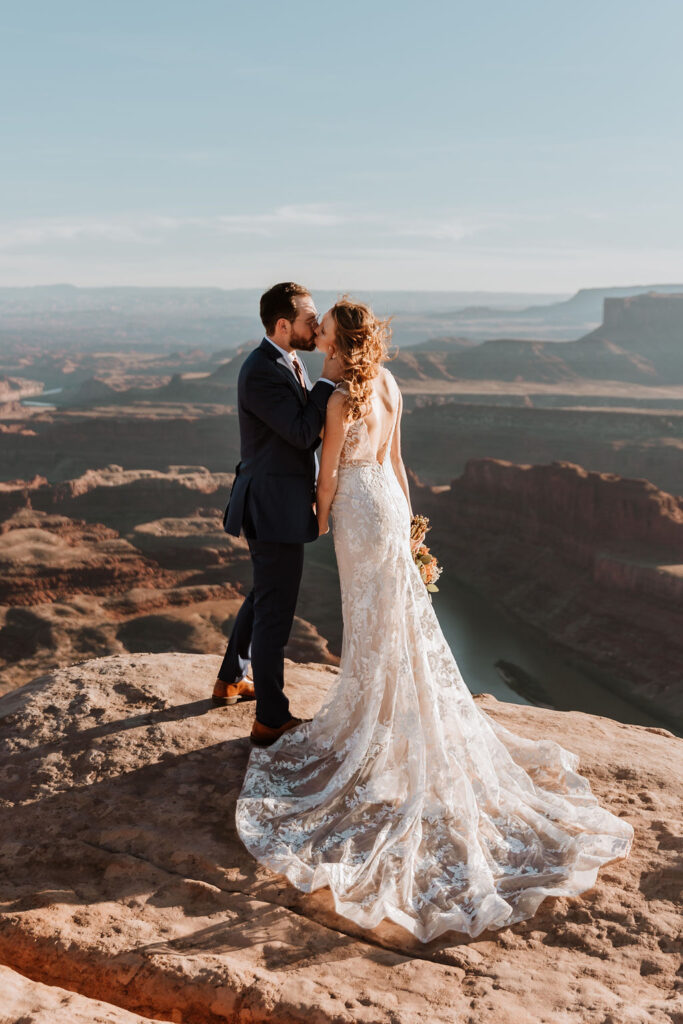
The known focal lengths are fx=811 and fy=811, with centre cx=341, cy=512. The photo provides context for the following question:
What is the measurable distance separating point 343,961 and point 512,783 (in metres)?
1.33

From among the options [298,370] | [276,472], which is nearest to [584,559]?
[298,370]

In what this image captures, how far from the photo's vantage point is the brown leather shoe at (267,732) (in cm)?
438

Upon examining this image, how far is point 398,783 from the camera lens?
3.89 meters

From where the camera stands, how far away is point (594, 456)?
51406 mm

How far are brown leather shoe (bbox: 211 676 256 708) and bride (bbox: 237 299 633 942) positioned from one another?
31.8 inches

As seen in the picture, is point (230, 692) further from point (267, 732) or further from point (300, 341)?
point (300, 341)

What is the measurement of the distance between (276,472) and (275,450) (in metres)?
0.11

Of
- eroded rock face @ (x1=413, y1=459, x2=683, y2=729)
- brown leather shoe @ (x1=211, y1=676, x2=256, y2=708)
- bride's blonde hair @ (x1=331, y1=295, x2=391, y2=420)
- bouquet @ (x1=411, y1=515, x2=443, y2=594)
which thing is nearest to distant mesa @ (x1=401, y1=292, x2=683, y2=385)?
eroded rock face @ (x1=413, y1=459, x2=683, y2=729)

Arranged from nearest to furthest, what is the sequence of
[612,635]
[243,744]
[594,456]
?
[243,744] < [612,635] < [594,456]

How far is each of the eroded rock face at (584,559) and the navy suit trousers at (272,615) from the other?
74.6 feet

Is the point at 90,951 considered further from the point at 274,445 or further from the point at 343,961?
the point at 274,445

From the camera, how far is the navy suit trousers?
4.14 metres

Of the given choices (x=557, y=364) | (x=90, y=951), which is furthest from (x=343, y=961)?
(x=557, y=364)

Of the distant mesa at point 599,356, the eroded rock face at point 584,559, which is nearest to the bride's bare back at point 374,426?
the eroded rock face at point 584,559
